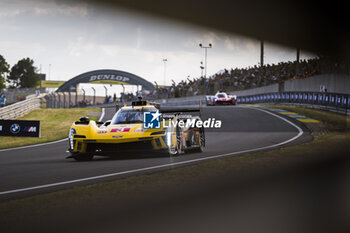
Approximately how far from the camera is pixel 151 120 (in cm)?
1032

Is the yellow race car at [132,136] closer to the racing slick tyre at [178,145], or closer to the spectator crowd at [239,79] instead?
the racing slick tyre at [178,145]

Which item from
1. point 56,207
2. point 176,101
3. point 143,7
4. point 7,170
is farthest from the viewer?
point 176,101

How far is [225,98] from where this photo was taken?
36281 millimetres

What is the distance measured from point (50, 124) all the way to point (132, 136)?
16.4 metres

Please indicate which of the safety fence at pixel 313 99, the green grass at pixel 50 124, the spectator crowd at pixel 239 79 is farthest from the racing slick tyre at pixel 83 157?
the spectator crowd at pixel 239 79

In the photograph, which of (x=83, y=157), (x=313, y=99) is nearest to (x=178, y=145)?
(x=83, y=157)

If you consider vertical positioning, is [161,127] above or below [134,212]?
above

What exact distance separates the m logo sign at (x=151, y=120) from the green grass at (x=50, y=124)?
22.7ft

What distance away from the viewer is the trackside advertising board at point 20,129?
18.4 metres

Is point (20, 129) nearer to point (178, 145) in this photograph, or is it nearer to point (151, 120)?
point (151, 120)

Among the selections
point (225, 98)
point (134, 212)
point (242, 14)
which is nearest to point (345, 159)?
point (242, 14)

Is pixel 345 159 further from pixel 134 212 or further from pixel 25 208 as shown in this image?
pixel 25 208

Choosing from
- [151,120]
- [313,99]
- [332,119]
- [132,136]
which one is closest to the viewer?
[132,136]

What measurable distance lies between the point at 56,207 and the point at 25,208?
1.16 ft
